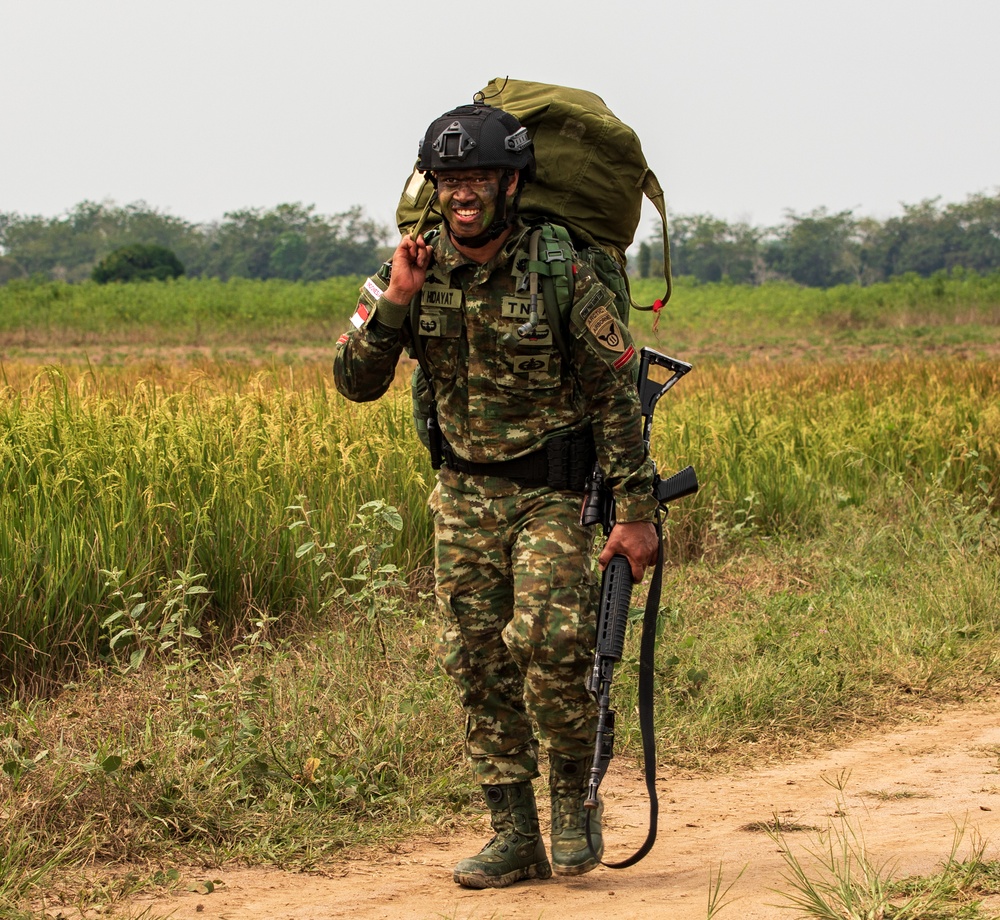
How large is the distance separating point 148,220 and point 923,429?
3589 inches

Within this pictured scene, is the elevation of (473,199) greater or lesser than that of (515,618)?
greater

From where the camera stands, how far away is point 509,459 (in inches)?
127

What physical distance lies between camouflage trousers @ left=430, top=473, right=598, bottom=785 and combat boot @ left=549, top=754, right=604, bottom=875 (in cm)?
5

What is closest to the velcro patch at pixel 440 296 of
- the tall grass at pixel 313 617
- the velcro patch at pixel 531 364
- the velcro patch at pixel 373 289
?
the velcro patch at pixel 373 289

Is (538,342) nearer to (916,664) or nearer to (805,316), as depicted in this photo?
(916,664)

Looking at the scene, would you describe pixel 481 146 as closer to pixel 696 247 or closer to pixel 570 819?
pixel 570 819

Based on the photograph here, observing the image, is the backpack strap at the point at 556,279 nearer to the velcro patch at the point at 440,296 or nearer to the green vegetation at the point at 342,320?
the velcro patch at the point at 440,296

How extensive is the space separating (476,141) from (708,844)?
6.70 ft

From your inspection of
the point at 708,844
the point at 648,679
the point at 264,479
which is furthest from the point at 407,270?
the point at 264,479

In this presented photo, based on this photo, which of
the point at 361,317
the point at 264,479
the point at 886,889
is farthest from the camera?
the point at 264,479

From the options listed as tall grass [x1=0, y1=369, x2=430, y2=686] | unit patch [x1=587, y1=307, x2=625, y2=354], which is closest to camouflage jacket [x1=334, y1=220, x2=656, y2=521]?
unit patch [x1=587, y1=307, x2=625, y2=354]

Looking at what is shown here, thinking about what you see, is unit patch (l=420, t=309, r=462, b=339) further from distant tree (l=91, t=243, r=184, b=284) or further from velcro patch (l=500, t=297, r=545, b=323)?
distant tree (l=91, t=243, r=184, b=284)

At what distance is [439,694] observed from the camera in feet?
14.5

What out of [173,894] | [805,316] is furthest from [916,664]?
[805,316]
